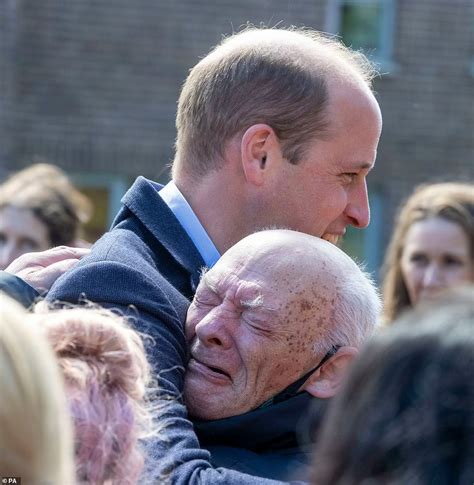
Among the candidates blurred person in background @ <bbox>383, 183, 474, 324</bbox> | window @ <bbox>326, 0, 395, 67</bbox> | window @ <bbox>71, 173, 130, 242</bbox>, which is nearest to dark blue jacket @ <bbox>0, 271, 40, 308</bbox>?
blurred person in background @ <bbox>383, 183, 474, 324</bbox>

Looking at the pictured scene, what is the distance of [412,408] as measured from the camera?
1.56 metres

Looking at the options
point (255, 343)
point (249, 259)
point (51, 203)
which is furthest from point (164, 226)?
point (51, 203)

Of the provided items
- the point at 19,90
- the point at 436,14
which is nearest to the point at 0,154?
the point at 19,90

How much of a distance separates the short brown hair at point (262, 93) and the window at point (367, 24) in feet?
29.1

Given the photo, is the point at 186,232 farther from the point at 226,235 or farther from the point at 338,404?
the point at 338,404

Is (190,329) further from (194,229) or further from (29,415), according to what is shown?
(29,415)

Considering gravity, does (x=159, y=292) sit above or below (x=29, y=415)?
below

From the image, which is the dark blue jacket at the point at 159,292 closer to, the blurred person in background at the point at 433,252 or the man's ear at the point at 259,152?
the man's ear at the point at 259,152

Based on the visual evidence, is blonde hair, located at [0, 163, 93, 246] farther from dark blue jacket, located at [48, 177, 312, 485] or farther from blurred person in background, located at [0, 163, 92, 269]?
dark blue jacket, located at [48, 177, 312, 485]

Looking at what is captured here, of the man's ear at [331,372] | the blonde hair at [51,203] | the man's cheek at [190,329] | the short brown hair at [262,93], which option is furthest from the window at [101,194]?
the man's ear at [331,372]

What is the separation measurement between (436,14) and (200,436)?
9.64m

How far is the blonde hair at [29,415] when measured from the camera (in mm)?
1585

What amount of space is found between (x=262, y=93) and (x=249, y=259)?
54 centimetres

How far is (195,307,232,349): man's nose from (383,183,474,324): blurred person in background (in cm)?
305
